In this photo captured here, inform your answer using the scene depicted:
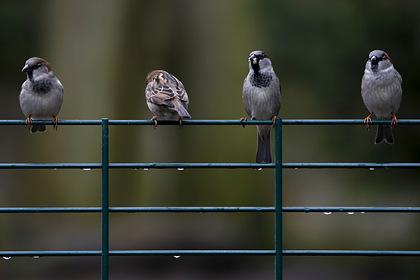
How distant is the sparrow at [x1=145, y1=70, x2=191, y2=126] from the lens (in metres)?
6.55

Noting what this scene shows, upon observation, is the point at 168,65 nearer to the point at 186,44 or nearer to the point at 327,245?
the point at 186,44

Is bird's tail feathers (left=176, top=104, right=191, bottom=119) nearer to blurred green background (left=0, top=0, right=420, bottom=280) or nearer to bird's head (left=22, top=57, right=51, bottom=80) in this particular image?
bird's head (left=22, top=57, right=51, bottom=80)

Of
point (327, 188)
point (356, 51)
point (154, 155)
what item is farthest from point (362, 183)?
point (154, 155)

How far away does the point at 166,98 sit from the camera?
661 cm

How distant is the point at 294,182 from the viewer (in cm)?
1029

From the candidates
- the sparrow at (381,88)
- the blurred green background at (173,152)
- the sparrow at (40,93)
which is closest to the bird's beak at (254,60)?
the sparrow at (381,88)

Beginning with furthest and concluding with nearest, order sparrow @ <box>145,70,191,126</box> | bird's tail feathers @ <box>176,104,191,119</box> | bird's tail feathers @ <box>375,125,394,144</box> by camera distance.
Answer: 1. bird's tail feathers @ <box>375,125,394,144</box>
2. sparrow @ <box>145,70,191,126</box>
3. bird's tail feathers @ <box>176,104,191,119</box>

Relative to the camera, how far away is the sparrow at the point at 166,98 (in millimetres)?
6547

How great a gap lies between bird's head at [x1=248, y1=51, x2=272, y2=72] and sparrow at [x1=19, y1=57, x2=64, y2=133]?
1.01 m

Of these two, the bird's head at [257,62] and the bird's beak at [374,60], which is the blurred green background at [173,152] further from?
the bird's beak at [374,60]

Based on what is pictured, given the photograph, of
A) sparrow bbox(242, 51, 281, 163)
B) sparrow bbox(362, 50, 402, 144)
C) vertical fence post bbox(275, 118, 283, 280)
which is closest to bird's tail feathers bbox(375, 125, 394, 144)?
sparrow bbox(362, 50, 402, 144)

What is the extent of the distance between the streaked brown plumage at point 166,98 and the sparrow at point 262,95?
48 centimetres

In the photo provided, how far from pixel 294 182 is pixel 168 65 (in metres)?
1.62

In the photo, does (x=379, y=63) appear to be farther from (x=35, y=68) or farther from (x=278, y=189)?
(x=278, y=189)
